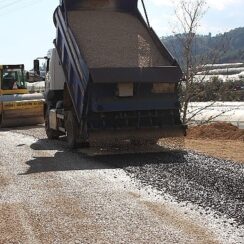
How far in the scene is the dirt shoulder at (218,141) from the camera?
11.6 metres

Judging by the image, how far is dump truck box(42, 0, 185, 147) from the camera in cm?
1094

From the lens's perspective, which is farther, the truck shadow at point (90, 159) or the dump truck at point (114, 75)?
the dump truck at point (114, 75)

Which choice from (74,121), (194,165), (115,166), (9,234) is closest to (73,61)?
(74,121)

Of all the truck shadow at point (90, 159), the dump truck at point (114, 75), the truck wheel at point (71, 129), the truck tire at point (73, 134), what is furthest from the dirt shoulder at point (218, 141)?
the truck wheel at point (71, 129)

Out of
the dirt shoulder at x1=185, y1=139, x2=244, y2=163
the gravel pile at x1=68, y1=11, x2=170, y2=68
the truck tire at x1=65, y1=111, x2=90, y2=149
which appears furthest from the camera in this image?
the truck tire at x1=65, y1=111, x2=90, y2=149

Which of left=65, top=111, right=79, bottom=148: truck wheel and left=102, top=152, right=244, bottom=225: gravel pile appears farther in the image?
left=65, top=111, right=79, bottom=148: truck wheel

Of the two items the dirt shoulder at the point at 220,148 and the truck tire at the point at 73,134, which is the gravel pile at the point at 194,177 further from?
the truck tire at the point at 73,134

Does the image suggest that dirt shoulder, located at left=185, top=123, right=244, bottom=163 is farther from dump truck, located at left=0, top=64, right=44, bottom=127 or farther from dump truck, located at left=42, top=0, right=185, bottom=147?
dump truck, located at left=0, top=64, right=44, bottom=127

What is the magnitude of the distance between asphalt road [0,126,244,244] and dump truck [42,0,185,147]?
692 mm

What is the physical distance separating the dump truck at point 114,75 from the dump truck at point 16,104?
23.0ft

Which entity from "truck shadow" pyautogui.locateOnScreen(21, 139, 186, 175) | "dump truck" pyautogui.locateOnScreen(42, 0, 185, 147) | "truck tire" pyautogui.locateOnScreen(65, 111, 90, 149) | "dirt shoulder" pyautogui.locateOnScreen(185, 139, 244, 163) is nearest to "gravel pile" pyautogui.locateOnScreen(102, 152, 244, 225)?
"truck shadow" pyautogui.locateOnScreen(21, 139, 186, 175)

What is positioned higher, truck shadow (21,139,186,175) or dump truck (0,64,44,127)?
dump truck (0,64,44,127)


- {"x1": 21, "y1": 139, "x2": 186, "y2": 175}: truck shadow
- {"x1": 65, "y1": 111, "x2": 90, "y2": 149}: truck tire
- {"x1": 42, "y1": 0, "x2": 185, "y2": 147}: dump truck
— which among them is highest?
{"x1": 42, "y1": 0, "x2": 185, "y2": 147}: dump truck

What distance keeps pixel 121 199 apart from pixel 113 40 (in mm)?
5674
